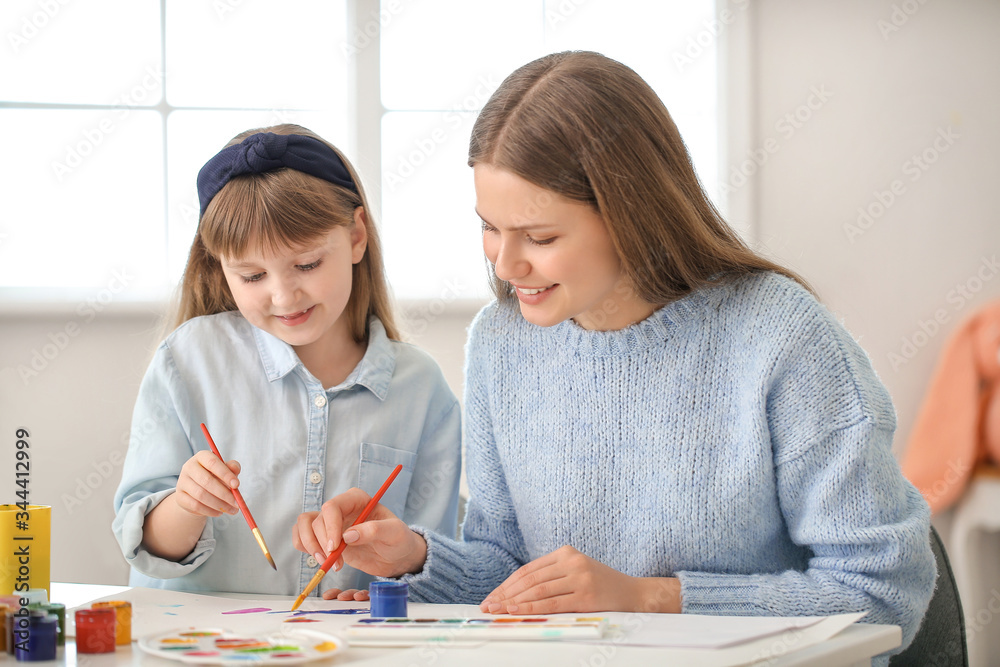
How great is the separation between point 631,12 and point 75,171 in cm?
145

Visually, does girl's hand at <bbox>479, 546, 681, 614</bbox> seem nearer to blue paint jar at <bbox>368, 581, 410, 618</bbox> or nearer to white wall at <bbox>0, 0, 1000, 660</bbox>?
blue paint jar at <bbox>368, 581, 410, 618</bbox>

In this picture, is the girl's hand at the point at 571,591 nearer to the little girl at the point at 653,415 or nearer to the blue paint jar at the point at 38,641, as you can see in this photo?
the little girl at the point at 653,415

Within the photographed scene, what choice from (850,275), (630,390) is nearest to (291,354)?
(630,390)

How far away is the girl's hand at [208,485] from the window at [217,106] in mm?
1156

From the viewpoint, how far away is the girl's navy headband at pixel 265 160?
1.32 m

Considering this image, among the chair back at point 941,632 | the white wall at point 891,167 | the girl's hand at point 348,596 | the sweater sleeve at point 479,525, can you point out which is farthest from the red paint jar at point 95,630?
the white wall at point 891,167

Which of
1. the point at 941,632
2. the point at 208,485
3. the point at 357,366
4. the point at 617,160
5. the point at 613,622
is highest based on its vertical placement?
the point at 617,160

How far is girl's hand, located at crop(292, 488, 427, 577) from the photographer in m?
1.06

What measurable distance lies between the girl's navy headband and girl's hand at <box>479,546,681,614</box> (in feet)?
2.28

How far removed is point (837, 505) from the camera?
→ 3.37 feet

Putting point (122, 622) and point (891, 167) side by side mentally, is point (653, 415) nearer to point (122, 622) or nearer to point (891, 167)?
point (122, 622)

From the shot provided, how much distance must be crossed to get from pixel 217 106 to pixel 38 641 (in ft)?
5.54

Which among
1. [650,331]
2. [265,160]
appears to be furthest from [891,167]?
[265,160]

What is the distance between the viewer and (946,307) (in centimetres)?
241
